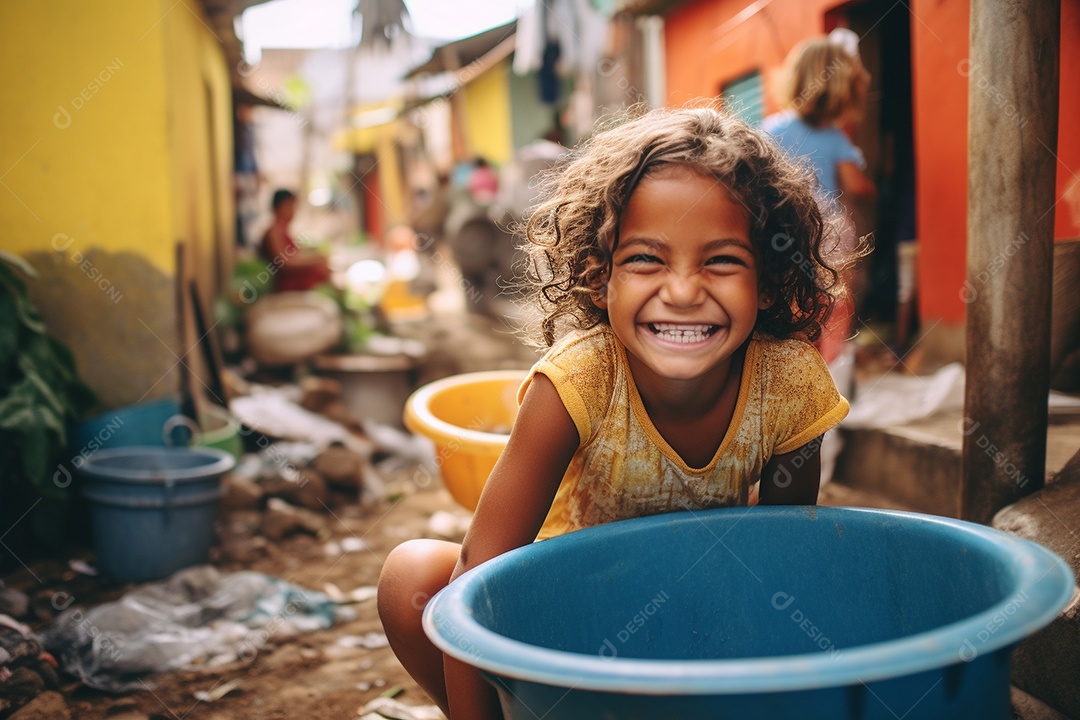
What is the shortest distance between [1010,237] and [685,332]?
85 cm

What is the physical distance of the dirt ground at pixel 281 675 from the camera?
2.03 m

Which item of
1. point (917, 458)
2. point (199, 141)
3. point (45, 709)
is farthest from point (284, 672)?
point (199, 141)

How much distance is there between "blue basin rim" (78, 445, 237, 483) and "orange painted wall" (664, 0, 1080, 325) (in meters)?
3.07

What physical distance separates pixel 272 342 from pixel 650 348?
4995mm

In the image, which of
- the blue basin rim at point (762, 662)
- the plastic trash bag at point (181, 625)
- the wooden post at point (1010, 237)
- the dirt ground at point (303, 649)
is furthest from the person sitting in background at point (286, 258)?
the blue basin rim at point (762, 662)

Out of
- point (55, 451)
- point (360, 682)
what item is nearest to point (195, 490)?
point (55, 451)

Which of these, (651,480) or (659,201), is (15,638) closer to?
(651,480)

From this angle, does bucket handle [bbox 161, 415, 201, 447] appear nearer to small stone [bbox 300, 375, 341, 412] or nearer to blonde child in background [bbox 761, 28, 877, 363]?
small stone [bbox 300, 375, 341, 412]

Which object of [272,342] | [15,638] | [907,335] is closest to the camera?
[15,638]

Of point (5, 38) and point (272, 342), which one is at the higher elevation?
point (5, 38)

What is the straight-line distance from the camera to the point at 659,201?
53.1 inches

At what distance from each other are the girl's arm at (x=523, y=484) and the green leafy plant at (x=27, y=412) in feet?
7.33

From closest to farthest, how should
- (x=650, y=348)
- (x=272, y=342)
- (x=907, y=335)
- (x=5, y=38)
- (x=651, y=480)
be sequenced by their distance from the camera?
(x=650, y=348), (x=651, y=480), (x=5, y=38), (x=907, y=335), (x=272, y=342)

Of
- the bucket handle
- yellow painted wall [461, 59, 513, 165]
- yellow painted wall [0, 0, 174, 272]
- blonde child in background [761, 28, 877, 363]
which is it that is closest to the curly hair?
blonde child in background [761, 28, 877, 363]
